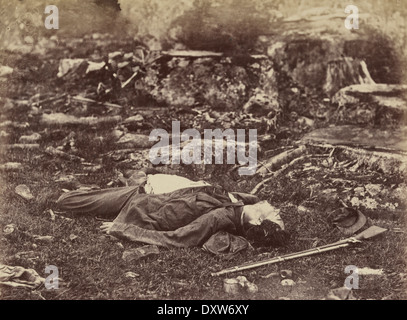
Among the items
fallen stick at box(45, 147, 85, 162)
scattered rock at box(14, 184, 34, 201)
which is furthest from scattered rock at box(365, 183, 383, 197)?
scattered rock at box(14, 184, 34, 201)

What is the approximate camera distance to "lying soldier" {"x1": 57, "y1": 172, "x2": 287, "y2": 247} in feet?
28.2

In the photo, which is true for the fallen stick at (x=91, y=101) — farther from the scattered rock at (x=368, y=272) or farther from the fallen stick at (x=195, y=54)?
the scattered rock at (x=368, y=272)

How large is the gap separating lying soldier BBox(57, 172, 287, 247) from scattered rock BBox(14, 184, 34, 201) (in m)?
0.50

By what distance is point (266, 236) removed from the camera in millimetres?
8602

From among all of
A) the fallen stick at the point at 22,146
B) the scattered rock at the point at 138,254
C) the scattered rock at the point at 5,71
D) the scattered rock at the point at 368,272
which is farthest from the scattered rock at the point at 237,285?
the scattered rock at the point at 5,71

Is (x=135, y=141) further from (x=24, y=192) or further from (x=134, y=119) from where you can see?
(x=24, y=192)

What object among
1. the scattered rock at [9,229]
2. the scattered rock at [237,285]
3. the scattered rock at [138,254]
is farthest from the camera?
the scattered rock at [9,229]

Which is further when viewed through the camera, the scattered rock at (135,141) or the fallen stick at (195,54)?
the fallen stick at (195,54)

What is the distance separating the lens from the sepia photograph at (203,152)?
8.56 meters

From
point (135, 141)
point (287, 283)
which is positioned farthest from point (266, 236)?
point (135, 141)

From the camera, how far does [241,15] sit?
929 centimetres

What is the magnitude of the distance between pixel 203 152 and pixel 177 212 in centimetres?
104
